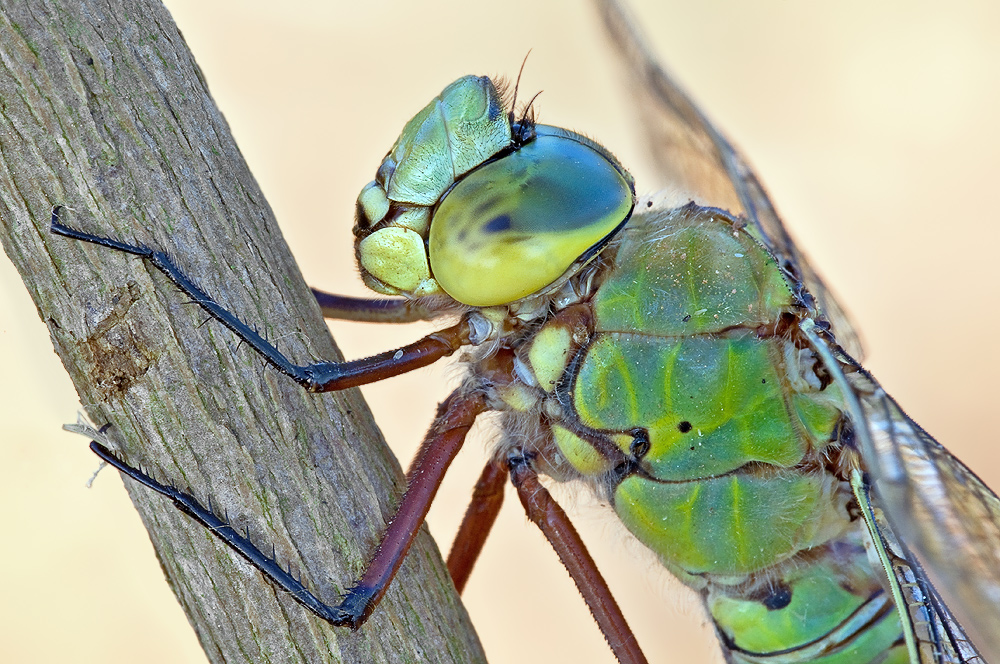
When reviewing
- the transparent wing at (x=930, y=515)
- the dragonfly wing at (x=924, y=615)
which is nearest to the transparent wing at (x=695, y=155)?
the transparent wing at (x=930, y=515)

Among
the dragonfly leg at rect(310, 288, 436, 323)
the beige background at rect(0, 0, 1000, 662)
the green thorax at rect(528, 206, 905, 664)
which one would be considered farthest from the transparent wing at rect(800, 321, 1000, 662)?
the beige background at rect(0, 0, 1000, 662)

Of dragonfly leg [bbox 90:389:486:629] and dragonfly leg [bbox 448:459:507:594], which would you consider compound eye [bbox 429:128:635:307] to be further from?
dragonfly leg [bbox 448:459:507:594]

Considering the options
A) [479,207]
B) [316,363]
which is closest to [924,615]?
[479,207]

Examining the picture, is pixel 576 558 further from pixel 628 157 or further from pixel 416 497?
pixel 628 157

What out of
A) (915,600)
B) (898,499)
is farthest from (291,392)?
(915,600)

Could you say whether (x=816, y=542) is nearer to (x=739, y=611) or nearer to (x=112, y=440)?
(x=739, y=611)

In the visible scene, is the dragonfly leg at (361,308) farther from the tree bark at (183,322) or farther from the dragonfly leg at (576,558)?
the tree bark at (183,322)
